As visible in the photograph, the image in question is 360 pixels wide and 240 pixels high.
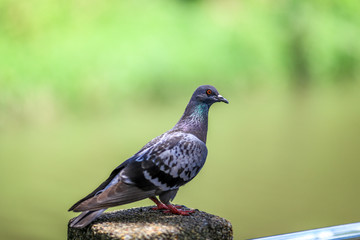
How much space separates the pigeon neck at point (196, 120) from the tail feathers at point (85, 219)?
535 millimetres

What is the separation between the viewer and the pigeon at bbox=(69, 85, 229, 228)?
2.08 m

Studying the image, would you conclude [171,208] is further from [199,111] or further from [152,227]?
[199,111]

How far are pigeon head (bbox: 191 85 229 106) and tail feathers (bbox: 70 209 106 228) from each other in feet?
2.15

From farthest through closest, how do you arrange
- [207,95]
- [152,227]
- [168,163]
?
[207,95] → [168,163] → [152,227]

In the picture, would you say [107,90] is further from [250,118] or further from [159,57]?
[250,118]

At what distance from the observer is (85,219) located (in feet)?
6.84

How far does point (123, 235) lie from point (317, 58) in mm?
5452

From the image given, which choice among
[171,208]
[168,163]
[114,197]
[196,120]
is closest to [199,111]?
[196,120]

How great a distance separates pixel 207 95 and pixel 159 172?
1.39 ft

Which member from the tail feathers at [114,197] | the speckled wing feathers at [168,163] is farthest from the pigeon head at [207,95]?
the tail feathers at [114,197]

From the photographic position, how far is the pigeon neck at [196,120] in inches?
92.7

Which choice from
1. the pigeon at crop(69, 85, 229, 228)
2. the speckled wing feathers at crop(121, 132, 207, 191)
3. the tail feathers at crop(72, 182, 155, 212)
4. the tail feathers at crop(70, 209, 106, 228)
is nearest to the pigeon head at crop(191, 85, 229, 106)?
the pigeon at crop(69, 85, 229, 228)

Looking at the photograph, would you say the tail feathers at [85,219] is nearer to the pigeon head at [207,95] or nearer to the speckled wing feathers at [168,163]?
the speckled wing feathers at [168,163]

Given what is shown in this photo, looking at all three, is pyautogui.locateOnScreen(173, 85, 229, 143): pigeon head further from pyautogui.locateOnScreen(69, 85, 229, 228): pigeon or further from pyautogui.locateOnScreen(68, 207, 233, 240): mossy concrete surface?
pyautogui.locateOnScreen(68, 207, 233, 240): mossy concrete surface
